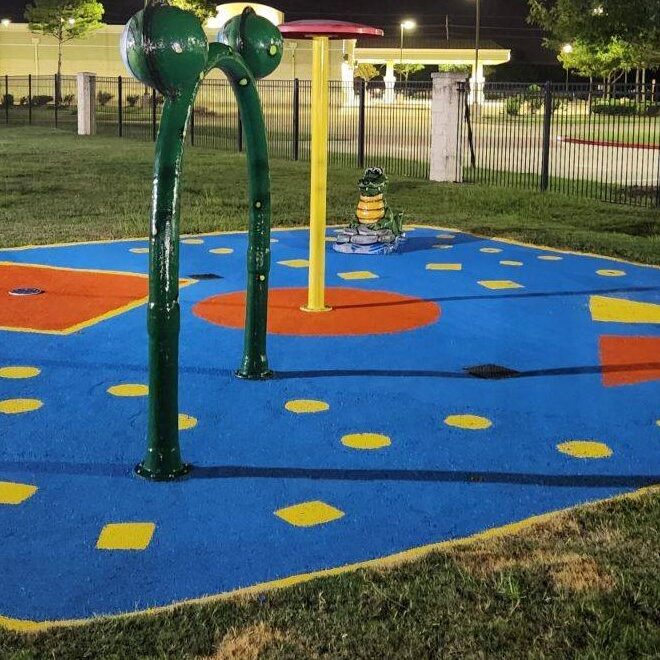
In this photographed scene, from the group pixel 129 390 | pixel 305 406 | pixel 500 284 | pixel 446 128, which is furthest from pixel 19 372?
pixel 446 128

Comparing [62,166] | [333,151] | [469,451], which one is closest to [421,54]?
[333,151]

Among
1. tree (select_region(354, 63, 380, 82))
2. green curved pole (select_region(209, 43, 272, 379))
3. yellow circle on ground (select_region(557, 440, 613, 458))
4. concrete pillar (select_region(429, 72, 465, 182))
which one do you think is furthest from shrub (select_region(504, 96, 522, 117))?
tree (select_region(354, 63, 380, 82))

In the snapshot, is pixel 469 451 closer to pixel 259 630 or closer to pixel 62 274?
pixel 259 630

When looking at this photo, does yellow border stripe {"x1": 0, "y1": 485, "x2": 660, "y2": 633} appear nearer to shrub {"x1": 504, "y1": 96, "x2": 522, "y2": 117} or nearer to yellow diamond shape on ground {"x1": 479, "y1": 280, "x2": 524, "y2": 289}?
yellow diamond shape on ground {"x1": 479, "y1": 280, "x2": 524, "y2": 289}

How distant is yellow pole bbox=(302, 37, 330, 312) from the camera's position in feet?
21.3

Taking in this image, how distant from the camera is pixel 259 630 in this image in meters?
2.86

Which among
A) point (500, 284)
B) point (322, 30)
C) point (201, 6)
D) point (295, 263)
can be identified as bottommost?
point (500, 284)

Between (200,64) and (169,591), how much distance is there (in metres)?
2.05

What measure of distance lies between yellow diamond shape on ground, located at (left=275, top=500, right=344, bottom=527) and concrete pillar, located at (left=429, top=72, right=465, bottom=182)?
1373 cm

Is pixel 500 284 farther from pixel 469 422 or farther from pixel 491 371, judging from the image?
pixel 469 422

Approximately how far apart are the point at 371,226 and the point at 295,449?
555cm

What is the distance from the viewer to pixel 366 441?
4.59m

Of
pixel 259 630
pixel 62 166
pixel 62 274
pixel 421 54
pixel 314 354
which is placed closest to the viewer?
pixel 259 630

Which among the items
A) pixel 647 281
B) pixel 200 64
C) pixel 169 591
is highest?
pixel 200 64
